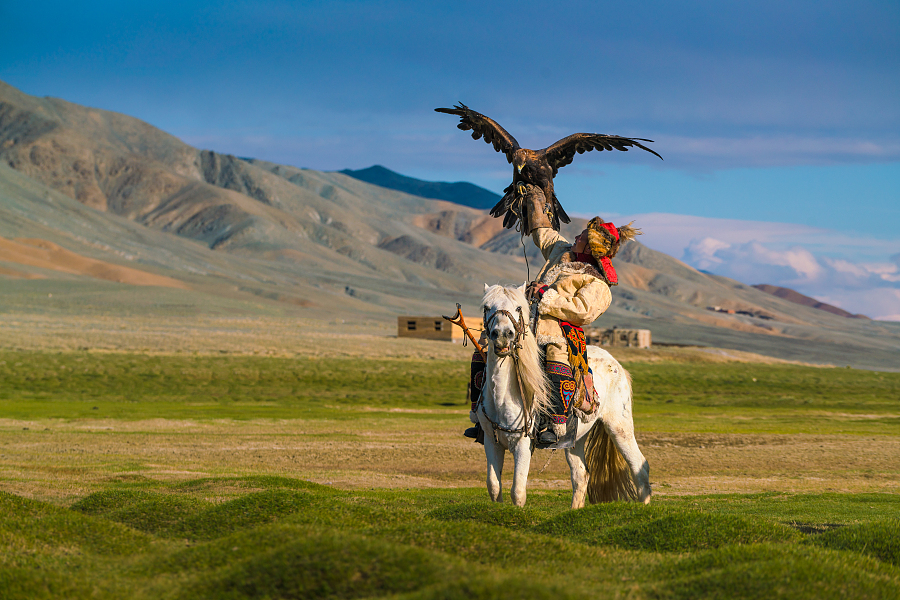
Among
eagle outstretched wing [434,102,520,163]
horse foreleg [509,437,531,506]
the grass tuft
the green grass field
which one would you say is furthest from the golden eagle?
the grass tuft

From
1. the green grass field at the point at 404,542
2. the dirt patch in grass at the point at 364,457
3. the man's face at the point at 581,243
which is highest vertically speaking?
the man's face at the point at 581,243

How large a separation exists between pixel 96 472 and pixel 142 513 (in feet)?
23.4

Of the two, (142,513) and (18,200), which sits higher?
(18,200)

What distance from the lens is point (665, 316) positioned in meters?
187

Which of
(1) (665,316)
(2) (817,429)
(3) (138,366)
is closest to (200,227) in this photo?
(1) (665,316)

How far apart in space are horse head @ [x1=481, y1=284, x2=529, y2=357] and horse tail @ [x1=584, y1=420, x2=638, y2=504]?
219 centimetres

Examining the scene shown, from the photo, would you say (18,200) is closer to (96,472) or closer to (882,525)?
(96,472)

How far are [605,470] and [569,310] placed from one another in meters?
2.13

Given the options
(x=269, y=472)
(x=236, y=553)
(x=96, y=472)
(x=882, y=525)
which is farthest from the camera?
(x=269, y=472)

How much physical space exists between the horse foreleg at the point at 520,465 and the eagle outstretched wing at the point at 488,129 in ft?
11.8

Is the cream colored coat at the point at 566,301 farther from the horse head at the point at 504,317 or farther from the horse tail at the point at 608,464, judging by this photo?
the horse tail at the point at 608,464

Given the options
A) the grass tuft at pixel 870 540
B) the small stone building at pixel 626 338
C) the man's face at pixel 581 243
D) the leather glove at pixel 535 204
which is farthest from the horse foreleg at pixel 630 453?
the small stone building at pixel 626 338

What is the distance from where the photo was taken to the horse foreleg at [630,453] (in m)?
9.57

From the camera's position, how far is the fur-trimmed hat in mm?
9555
